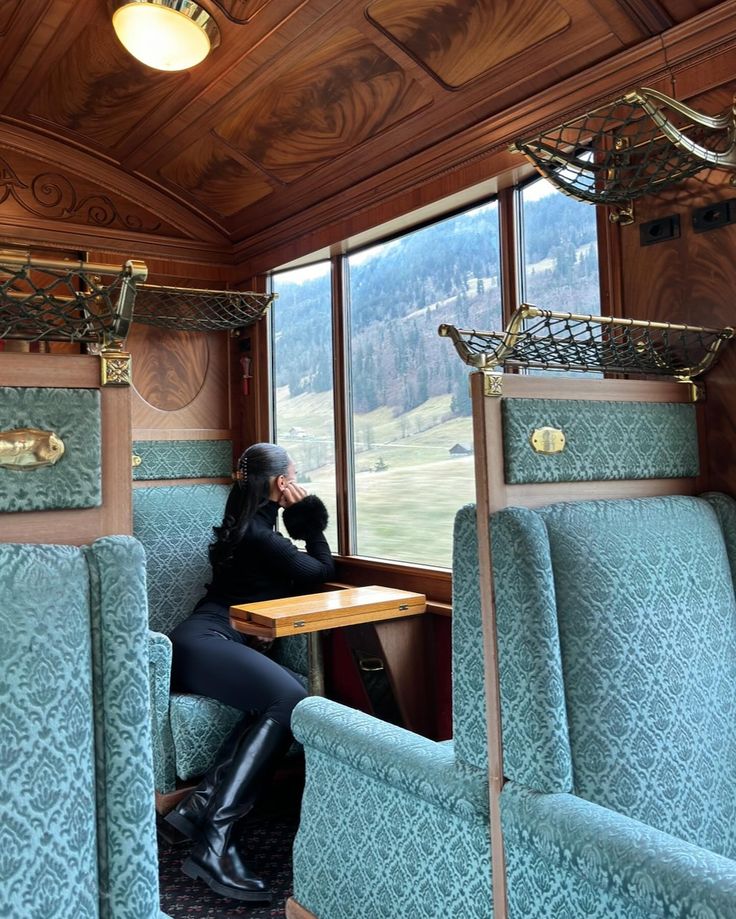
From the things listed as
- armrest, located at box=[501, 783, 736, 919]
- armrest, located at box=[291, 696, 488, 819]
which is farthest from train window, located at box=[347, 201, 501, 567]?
armrest, located at box=[501, 783, 736, 919]

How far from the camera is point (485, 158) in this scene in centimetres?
293

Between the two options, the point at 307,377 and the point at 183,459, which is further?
the point at 183,459

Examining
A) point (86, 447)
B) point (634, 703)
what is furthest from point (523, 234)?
point (86, 447)

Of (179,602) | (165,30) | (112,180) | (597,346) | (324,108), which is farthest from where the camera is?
(112,180)

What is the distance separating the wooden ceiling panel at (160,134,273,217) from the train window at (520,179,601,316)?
1445 mm

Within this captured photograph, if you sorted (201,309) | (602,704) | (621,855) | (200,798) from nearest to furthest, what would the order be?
(621,855), (602,704), (200,798), (201,309)

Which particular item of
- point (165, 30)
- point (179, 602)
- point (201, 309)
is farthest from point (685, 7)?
point (179, 602)

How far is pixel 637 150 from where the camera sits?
1.85 meters

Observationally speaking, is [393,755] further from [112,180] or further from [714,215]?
[112,180]

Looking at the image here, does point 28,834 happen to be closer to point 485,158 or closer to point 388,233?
point 485,158

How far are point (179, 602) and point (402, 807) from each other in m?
2.25

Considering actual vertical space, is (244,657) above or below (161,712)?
above

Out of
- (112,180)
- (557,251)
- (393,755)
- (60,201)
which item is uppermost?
(112,180)

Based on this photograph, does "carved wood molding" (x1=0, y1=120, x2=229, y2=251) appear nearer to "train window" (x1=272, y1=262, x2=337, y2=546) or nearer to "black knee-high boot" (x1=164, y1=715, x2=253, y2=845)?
"train window" (x1=272, y1=262, x2=337, y2=546)
